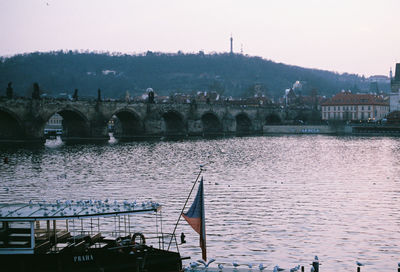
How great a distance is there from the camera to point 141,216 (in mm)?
29938

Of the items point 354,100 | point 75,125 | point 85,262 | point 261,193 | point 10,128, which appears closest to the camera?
point 85,262

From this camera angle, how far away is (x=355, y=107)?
162 meters

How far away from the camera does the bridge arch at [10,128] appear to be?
303ft

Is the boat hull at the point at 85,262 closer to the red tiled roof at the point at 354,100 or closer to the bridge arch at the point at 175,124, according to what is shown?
the bridge arch at the point at 175,124

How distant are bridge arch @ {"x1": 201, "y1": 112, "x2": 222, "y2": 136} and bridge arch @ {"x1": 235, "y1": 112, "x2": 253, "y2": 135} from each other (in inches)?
328

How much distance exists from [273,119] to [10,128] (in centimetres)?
8942

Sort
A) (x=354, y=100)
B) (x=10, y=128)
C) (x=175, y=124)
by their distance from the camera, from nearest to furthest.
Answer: (x=10, y=128)
(x=175, y=124)
(x=354, y=100)

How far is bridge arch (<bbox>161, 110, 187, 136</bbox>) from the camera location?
427ft

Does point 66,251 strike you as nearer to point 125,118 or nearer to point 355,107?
point 125,118

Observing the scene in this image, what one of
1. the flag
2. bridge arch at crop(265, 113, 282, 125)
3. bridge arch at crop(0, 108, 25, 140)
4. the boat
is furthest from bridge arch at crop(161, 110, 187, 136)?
the flag

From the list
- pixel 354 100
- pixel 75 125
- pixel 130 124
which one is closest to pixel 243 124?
pixel 354 100

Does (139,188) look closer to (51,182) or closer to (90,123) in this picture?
(51,182)

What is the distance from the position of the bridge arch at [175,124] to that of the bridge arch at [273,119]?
36384 millimetres

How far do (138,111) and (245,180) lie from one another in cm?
7148
